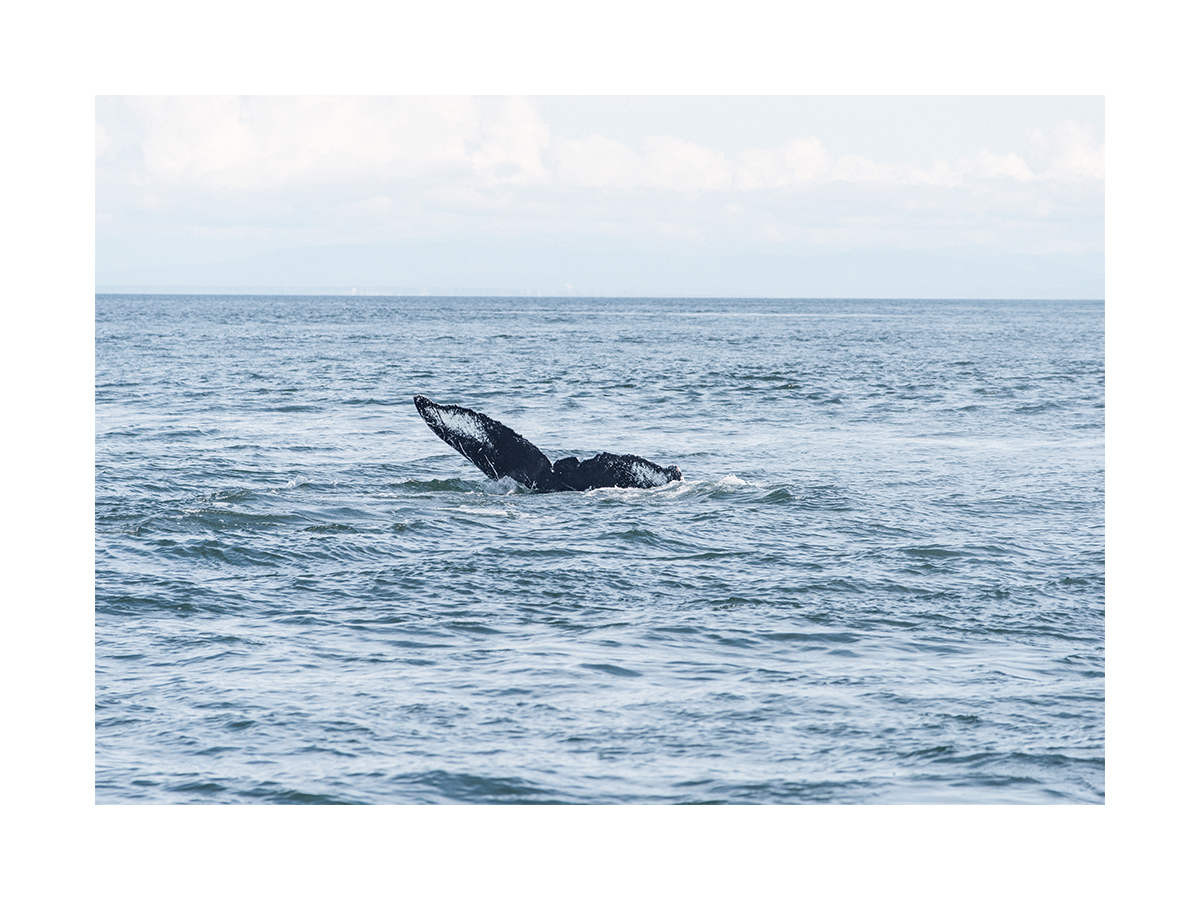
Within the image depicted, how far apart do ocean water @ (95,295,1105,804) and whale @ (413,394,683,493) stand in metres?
0.31

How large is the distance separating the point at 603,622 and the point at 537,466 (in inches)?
306

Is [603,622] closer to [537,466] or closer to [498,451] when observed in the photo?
[537,466]

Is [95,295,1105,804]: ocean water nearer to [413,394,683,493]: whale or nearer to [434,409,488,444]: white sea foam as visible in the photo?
[413,394,683,493]: whale

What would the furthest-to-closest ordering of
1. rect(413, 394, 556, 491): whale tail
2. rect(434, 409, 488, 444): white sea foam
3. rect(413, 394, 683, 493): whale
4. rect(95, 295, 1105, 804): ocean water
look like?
1. rect(413, 394, 683, 493): whale
2. rect(413, 394, 556, 491): whale tail
3. rect(434, 409, 488, 444): white sea foam
4. rect(95, 295, 1105, 804): ocean water

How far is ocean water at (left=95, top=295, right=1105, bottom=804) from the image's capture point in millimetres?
8414

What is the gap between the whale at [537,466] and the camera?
19.4 m

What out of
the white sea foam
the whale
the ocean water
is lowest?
the ocean water

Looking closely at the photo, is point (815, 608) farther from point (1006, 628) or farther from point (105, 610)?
point (105, 610)

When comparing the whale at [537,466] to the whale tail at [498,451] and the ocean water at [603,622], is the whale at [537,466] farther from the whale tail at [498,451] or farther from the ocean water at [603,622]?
the ocean water at [603,622]

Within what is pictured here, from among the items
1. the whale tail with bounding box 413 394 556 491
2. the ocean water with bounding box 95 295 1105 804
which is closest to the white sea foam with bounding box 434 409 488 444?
the whale tail with bounding box 413 394 556 491

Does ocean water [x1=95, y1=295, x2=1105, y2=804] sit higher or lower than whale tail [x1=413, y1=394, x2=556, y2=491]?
lower

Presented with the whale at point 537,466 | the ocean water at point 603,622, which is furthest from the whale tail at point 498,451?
the ocean water at point 603,622

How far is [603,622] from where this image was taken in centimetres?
1197

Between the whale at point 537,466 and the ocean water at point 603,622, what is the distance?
31cm
